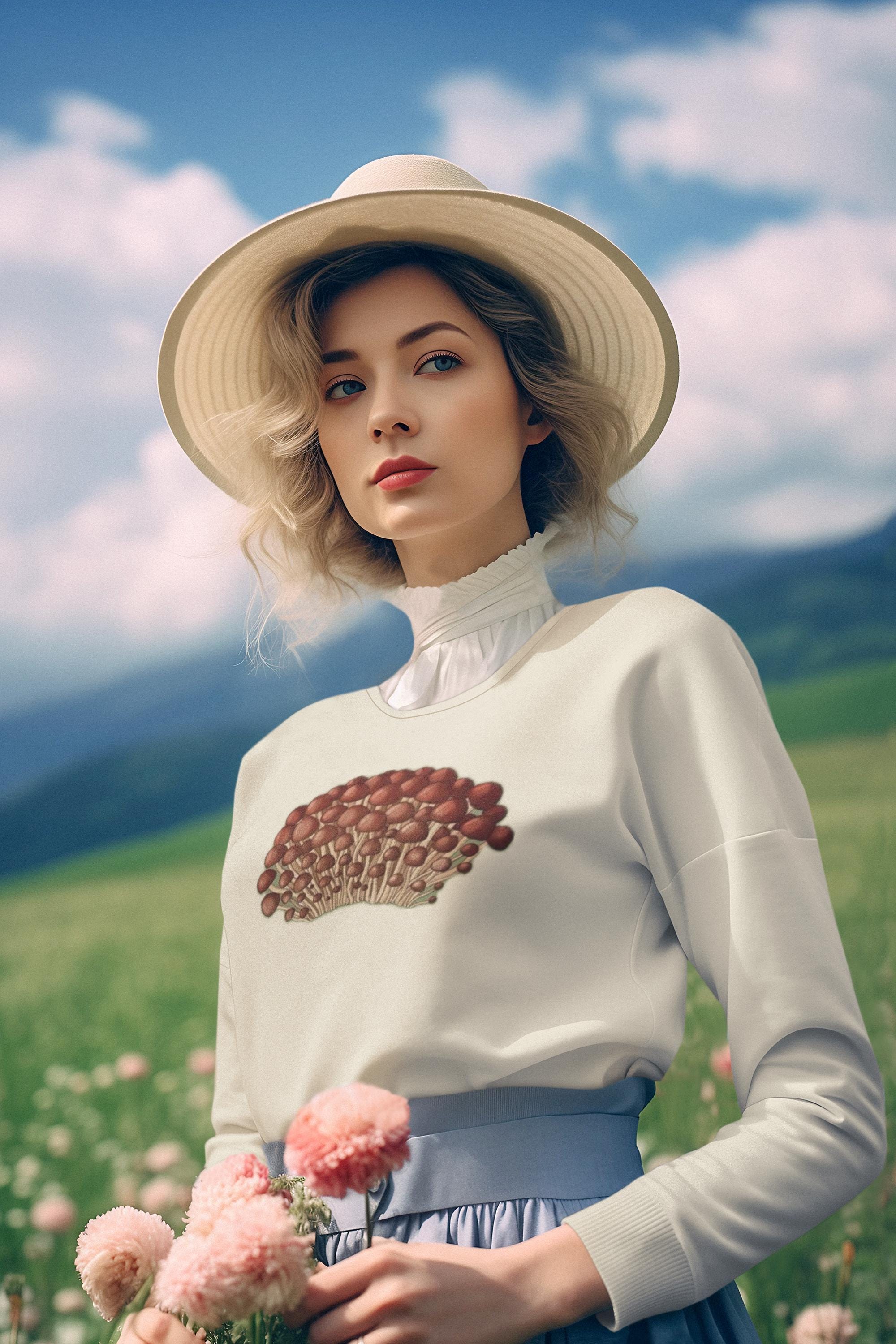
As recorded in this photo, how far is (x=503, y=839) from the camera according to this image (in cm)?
110

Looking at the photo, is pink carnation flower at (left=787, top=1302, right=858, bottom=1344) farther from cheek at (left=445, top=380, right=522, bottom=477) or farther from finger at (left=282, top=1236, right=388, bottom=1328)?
cheek at (left=445, top=380, right=522, bottom=477)

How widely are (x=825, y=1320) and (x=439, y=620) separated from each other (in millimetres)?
1261

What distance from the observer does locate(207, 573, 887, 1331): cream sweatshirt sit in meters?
0.95

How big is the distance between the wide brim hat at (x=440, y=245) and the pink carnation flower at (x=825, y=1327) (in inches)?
52.5

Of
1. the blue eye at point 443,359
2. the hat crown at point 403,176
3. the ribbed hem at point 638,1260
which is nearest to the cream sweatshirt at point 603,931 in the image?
the ribbed hem at point 638,1260

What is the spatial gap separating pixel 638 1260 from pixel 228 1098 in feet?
2.01

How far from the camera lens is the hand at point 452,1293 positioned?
87 cm

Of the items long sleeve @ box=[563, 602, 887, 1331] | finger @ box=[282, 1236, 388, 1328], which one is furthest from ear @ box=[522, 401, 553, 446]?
finger @ box=[282, 1236, 388, 1328]

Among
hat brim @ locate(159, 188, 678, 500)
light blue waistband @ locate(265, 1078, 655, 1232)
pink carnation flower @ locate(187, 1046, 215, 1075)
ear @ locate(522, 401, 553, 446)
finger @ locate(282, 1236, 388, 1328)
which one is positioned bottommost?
finger @ locate(282, 1236, 388, 1328)

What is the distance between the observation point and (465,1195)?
1.02 m

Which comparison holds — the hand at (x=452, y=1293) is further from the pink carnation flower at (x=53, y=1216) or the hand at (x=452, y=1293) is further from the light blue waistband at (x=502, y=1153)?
the pink carnation flower at (x=53, y=1216)

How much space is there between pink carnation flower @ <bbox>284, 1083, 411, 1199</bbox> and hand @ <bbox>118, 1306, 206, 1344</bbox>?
0.28m

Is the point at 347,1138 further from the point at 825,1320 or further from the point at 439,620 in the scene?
the point at 825,1320

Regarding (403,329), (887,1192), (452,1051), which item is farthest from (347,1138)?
(887,1192)
